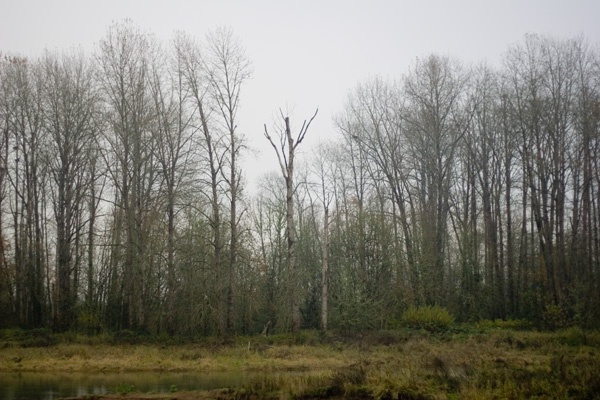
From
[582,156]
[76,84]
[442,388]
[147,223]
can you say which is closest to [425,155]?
[582,156]

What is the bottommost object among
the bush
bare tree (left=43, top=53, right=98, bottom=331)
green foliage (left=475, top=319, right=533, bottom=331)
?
green foliage (left=475, top=319, right=533, bottom=331)

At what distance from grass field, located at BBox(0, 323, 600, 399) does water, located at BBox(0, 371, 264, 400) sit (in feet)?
3.74

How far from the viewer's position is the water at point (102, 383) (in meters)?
15.0

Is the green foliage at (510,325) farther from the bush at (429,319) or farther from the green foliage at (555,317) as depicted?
the bush at (429,319)

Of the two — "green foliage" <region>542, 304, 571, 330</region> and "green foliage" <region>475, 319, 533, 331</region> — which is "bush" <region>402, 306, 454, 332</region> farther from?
"green foliage" <region>542, 304, 571, 330</region>

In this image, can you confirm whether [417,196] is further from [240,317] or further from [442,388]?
[442,388]

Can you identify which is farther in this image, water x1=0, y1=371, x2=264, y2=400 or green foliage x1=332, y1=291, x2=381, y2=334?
green foliage x1=332, y1=291, x2=381, y2=334

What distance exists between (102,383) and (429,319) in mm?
16528

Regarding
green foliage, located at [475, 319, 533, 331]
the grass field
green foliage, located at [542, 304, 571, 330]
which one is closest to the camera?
the grass field

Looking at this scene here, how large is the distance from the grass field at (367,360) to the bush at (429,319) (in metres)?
0.73

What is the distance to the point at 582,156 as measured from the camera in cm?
3262

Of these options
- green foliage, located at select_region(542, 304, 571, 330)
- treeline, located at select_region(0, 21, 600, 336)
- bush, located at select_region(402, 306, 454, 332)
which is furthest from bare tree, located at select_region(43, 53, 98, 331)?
green foliage, located at select_region(542, 304, 571, 330)

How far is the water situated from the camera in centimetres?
1504

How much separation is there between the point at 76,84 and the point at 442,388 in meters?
25.8
